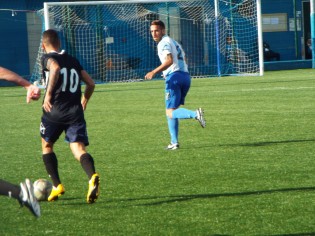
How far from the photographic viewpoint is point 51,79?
8.23 meters

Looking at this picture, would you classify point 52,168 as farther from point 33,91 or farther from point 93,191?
point 33,91

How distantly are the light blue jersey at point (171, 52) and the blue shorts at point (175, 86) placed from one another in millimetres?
77

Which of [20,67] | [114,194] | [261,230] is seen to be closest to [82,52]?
[20,67]

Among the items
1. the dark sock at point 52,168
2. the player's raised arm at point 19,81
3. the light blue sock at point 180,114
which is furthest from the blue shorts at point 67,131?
the light blue sock at point 180,114

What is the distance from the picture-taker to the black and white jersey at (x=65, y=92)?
27.7ft

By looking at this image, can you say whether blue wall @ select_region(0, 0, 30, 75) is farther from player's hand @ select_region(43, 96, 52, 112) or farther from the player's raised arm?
the player's raised arm

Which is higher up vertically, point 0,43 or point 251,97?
point 0,43

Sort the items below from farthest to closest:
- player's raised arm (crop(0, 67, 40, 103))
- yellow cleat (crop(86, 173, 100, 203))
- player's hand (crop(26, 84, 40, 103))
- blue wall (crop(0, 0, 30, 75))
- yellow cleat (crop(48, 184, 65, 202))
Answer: blue wall (crop(0, 0, 30, 75)) < yellow cleat (crop(48, 184, 65, 202)) < yellow cleat (crop(86, 173, 100, 203)) < player's hand (crop(26, 84, 40, 103)) < player's raised arm (crop(0, 67, 40, 103))

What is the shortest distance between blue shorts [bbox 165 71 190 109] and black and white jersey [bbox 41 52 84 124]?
409 cm

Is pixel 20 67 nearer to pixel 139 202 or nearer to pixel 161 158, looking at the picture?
pixel 161 158

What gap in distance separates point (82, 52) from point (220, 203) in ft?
86.0

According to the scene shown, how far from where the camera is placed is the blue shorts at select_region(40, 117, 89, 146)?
8.46m

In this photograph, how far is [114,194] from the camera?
8703 millimetres

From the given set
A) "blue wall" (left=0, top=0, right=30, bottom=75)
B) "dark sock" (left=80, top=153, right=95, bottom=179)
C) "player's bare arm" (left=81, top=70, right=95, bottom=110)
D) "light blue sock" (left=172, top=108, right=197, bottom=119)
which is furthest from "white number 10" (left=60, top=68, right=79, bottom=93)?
"blue wall" (left=0, top=0, right=30, bottom=75)
